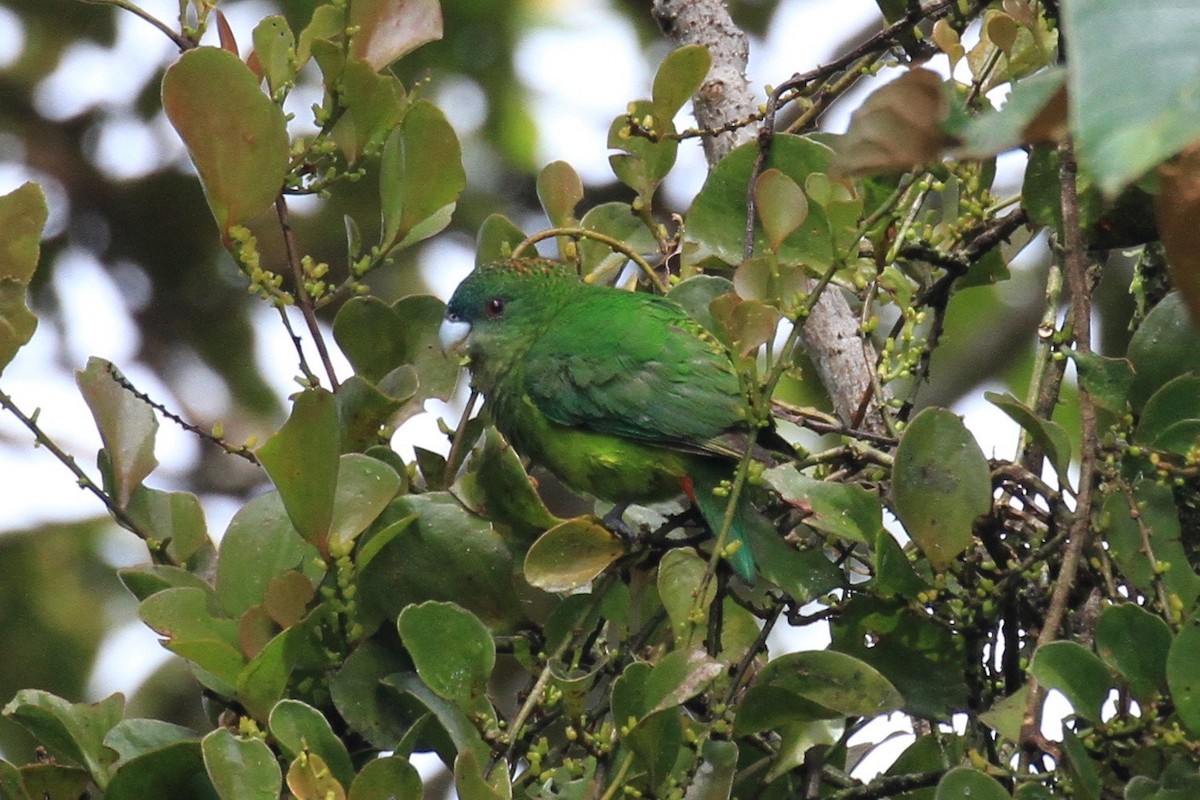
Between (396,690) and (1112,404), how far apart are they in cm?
83

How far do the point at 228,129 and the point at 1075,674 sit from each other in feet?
3.50

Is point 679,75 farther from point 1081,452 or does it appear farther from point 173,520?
point 173,520

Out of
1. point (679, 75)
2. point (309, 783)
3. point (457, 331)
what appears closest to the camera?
point (309, 783)

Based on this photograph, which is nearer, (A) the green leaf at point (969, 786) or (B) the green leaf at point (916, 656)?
(A) the green leaf at point (969, 786)

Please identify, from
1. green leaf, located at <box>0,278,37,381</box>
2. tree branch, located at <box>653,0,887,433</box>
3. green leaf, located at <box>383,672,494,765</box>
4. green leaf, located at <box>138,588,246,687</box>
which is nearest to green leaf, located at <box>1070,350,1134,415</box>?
tree branch, located at <box>653,0,887,433</box>

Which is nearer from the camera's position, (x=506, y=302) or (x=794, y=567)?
(x=794, y=567)

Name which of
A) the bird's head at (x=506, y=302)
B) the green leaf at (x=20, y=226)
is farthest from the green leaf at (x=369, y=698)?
the bird's head at (x=506, y=302)

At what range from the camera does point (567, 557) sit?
1594mm

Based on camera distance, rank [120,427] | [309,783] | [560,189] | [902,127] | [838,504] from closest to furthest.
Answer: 1. [902,127]
2. [309,783]
3. [838,504]
4. [120,427]
5. [560,189]

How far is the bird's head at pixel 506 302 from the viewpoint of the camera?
2.93m

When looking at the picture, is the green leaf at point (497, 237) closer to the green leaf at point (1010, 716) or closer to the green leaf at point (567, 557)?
the green leaf at point (567, 557)

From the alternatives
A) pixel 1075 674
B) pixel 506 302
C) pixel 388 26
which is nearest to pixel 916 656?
pixel 1075 674

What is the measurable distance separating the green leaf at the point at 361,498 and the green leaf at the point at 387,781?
0.29 metres

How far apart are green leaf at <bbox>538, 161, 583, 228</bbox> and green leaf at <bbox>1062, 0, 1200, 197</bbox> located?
4.64 ft
